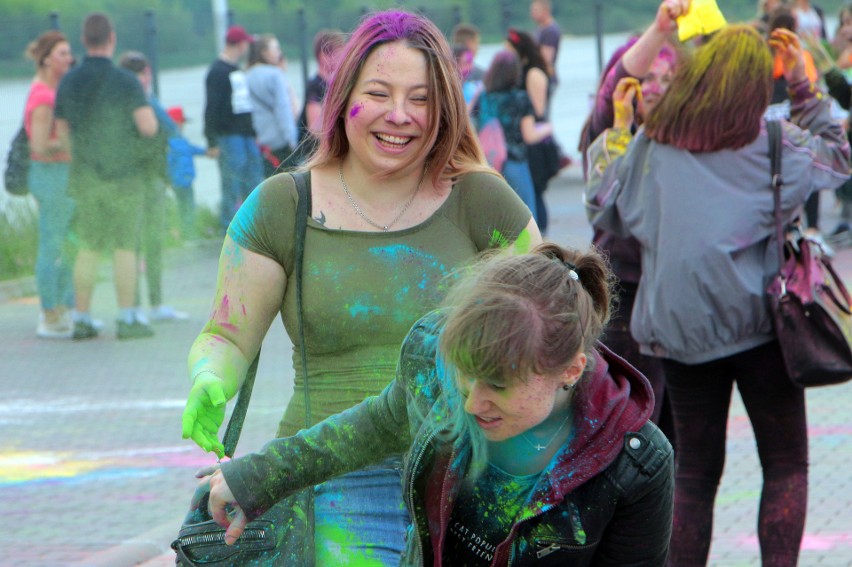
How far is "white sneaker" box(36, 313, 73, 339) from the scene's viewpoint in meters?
9.52

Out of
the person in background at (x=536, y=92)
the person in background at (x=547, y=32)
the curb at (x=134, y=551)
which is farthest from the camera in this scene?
the person in background at (x=547, y=32)

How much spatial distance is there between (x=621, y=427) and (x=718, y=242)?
168cm

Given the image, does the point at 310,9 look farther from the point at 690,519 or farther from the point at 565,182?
the point at 690,519

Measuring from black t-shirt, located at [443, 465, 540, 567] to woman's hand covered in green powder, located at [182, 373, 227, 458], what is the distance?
1.76ft

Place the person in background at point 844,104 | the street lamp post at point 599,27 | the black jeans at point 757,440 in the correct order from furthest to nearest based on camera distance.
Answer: the street lamp post at point 599,27, the person in background at point 844,104, the black jeans at point 757,440

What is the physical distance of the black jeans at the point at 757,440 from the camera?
3842 millimetres

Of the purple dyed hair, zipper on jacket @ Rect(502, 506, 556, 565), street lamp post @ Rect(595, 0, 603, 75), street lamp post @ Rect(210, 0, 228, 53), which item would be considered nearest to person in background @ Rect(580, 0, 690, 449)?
the purple dyed hair

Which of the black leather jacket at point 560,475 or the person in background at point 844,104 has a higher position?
the black leather jacket at point 560,475

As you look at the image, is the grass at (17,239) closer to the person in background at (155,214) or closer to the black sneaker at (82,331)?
the person in background at (155,214)

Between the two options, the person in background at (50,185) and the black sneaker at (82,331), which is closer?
the person in background at (50,185)

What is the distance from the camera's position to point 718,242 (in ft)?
12.2

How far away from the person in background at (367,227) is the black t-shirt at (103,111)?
6140 millimetres

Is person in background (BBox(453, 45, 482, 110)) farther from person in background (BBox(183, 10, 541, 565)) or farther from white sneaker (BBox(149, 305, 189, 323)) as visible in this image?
person in background (BBox(183, 10, 541, 565))

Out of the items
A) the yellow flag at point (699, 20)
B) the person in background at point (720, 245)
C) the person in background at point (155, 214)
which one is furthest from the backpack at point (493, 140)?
the person in background at point (720, 245)
